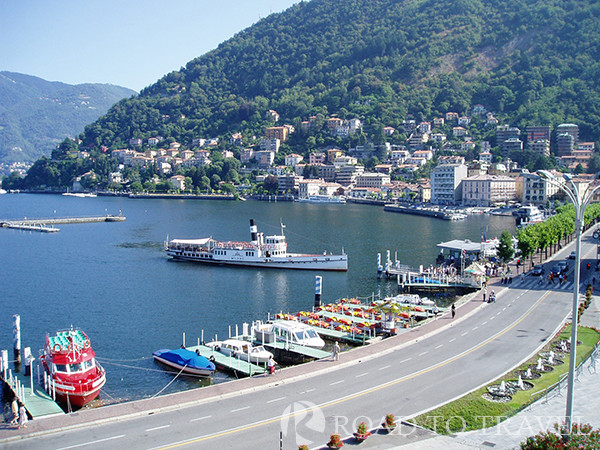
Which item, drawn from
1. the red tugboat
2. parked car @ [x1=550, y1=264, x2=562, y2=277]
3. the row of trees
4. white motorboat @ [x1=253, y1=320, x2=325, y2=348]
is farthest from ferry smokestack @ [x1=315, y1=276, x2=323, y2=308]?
the row of trees

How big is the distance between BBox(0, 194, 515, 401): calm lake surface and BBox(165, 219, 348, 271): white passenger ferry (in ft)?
3.93

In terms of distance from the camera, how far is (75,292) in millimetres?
41188

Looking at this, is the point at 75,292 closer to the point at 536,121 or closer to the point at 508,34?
the point at 536,121

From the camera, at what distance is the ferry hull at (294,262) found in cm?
4916

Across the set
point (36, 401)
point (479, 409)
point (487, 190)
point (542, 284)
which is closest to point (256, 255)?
point (542, 284)

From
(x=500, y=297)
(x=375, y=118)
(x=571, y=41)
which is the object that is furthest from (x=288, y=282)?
(x=571, y=41)

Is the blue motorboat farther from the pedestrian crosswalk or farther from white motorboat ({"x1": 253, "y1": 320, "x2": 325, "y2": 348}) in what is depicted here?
the pedestrian crosswalk

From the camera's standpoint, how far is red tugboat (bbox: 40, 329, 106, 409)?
2050 centimetres

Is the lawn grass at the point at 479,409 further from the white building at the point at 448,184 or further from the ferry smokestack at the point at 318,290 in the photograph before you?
the white building at the point at 448,184

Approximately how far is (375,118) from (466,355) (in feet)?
538

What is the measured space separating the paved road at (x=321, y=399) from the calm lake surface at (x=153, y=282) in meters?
6.12

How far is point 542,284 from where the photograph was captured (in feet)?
113

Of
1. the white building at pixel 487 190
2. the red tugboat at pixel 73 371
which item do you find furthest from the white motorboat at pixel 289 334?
the white building at pixel 487 190

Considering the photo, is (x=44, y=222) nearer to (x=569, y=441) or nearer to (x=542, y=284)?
(x=542, y=284)
